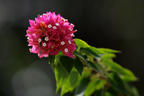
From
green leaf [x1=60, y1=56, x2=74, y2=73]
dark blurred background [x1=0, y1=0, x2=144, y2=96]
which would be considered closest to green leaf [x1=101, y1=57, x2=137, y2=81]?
green leaf [x1=60, y1=56, x2=74, y2=73]

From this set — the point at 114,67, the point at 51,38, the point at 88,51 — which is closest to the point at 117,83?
the point at 114,67

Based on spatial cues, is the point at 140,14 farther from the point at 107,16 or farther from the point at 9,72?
the point at 9,72

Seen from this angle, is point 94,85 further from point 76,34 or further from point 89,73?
point 76,34

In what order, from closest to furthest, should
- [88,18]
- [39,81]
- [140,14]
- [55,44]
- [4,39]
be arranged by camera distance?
[55,44] → [39,81] → [4,39] → [88,18] → [140,14]

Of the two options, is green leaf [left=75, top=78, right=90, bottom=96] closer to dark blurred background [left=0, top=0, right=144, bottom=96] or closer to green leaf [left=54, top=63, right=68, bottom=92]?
green leaf [left=54, top=63, right=68, bottom=92]

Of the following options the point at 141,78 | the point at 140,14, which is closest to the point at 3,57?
the point at 141,78

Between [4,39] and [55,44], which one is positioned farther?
[4,39]
